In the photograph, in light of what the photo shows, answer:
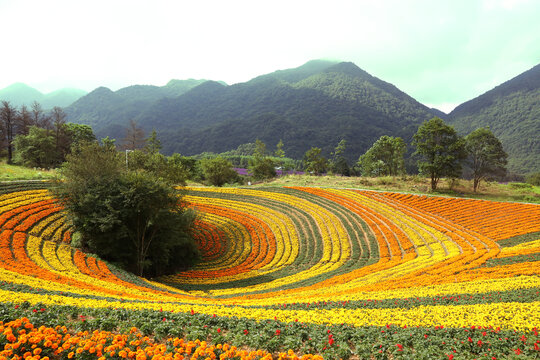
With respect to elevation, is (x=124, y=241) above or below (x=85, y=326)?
below

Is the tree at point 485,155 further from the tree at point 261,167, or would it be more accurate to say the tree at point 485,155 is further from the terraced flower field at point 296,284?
the tree at point 261,167

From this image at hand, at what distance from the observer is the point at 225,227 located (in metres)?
35.6

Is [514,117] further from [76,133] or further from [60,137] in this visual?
[60,137]

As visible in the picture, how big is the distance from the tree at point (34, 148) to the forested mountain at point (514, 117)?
136 m

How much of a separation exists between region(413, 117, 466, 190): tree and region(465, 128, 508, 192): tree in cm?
255

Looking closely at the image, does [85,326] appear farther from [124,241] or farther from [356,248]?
[356,248]

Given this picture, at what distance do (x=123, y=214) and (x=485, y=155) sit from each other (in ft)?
167

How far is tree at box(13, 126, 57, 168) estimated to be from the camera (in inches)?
2069

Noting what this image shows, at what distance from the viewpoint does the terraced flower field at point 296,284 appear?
6.94m

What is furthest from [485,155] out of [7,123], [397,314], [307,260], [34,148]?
[7,123]

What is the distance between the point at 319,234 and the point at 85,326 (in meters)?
26.1

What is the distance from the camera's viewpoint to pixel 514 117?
126312 mm

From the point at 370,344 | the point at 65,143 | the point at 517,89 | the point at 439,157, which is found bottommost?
the point at 370,344

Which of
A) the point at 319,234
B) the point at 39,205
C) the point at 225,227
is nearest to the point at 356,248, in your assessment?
the point at 319,234
